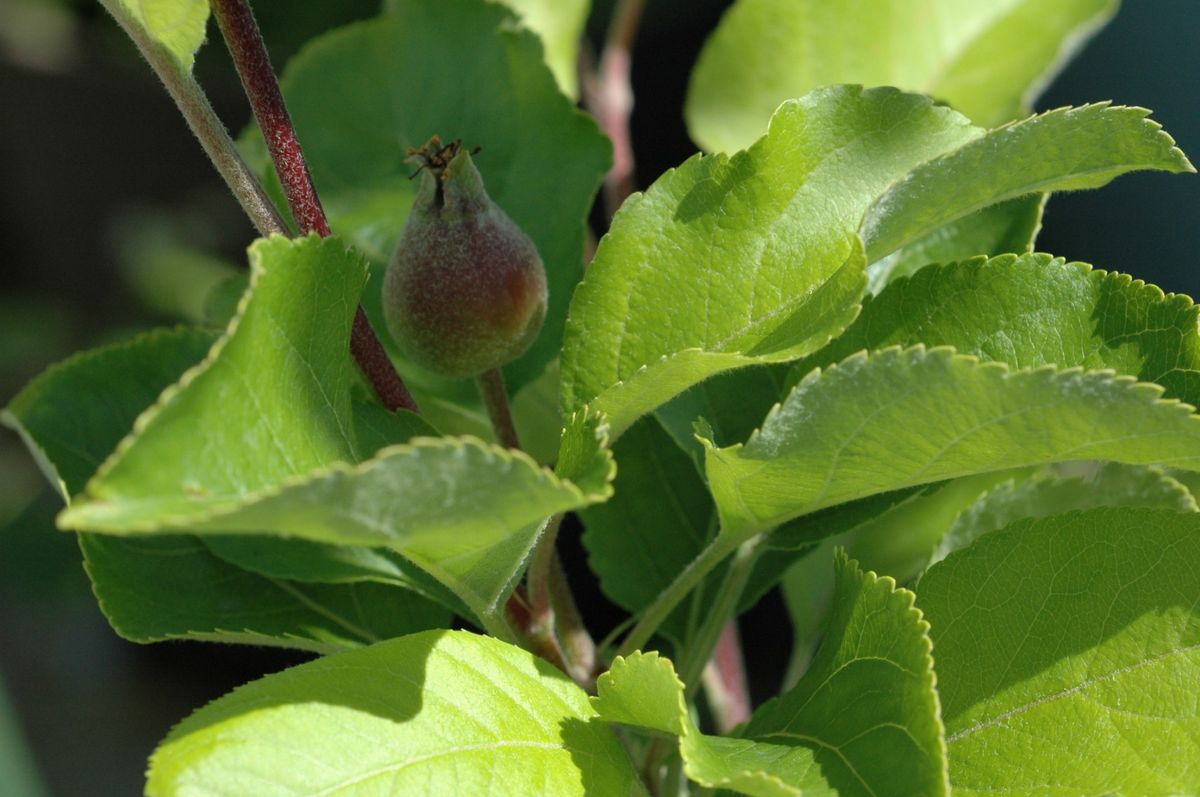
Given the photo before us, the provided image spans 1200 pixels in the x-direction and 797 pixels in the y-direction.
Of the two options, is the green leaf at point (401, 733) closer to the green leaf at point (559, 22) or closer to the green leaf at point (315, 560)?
the green leaf at point (315, 560)

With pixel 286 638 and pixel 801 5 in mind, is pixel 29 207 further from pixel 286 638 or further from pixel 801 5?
pixel 286 638

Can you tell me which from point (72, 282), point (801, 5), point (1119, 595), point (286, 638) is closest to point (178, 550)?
point (286, 638)

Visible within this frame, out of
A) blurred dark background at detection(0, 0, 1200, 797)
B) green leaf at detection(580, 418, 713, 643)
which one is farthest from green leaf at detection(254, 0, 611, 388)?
blurred dark background at detection(0, 0, 1200, 797)

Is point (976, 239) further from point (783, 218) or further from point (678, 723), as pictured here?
point (678, 723)

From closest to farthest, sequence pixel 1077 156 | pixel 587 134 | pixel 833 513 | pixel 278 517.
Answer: pixel 278 517, pixel 1077 156, pixel 833 513, pixel 587 134

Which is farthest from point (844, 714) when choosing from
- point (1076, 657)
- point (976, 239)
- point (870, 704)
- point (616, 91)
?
point (616, 91)

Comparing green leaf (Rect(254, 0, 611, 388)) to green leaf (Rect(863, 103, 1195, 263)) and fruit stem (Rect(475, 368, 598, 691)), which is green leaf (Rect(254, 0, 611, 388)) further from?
green leaf (Rect(863, 103, 1195, 263))

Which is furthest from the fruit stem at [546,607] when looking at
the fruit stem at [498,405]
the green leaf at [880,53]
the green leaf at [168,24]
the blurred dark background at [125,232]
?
the blurred dark background at [125,232]

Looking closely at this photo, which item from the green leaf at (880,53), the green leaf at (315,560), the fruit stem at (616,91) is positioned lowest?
the green leaf at (315,560)
